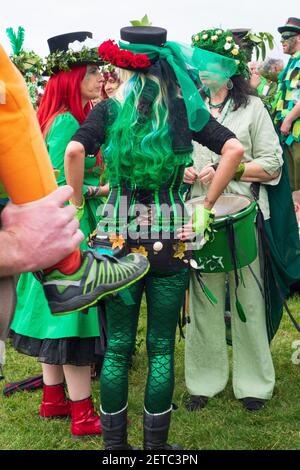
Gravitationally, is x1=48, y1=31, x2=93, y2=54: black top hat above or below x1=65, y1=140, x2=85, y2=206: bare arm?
above

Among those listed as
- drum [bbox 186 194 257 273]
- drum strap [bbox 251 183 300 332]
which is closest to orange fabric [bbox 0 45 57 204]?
drum [bbox 186 194 257 273]

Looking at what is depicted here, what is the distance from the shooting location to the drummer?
10.9 ft

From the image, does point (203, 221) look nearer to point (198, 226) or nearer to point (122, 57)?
point (198, 226)

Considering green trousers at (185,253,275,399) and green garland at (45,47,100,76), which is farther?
green trousers at (185,253,275,399)

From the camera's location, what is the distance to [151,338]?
9.06 ft

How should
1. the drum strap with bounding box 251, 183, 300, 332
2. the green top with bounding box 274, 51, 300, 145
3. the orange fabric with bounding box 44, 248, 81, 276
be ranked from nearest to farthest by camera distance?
the orange fabric with bounding box 44, 248, 81, 276 < the drum strap with bounding box 251, 183, 300, 332 < the green top with bounding box 274, 51, 300, 145

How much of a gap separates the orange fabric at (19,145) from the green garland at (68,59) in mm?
1793

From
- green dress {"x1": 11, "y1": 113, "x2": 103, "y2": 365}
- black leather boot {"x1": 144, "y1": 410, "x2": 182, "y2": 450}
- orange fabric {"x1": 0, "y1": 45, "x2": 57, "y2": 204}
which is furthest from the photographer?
green dress {"x1": 11, "y1": 113, "x2": 103, "y2": 365}

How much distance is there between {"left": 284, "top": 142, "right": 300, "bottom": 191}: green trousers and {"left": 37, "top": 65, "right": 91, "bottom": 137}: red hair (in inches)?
102

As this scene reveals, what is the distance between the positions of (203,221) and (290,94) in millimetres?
3193

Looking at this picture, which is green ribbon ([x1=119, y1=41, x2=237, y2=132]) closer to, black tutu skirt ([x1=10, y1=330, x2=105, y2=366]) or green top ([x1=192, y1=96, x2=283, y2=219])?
green top ([x1=192, y1=96, x2=283, y2=219])

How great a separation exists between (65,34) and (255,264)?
63.5 inches

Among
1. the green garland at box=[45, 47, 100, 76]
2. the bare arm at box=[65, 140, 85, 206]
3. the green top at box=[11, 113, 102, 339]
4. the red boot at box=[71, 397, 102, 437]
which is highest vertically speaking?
the green garland at box=[45, 47, 100, 76]

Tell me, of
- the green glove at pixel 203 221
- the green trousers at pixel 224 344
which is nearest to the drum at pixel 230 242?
the green glove at pixel 203 221
